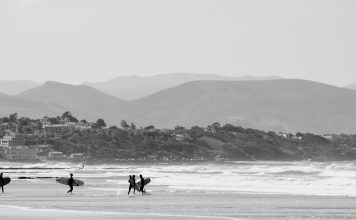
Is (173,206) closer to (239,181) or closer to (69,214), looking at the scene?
(69,214)

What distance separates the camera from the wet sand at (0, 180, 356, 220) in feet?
125

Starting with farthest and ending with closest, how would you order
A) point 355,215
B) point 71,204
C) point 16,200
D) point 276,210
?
point 16,200
point 71,204
point 276,210
point 355,215

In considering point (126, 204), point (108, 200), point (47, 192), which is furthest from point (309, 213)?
point (47, 192)

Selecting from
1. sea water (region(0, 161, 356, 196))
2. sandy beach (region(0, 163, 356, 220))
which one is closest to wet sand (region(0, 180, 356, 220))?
sandy beach (region(0, 163, 356, 220))

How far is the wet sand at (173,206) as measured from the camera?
3816 centimetres

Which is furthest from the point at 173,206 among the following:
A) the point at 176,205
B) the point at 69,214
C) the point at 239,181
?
the point at 239,181

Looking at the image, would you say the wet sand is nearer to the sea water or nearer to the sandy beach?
the sandy beach

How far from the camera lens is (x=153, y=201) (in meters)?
47.2

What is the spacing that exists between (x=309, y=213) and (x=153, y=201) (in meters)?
10.4

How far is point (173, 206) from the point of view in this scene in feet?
143

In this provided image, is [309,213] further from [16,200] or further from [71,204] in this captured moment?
[16,200]

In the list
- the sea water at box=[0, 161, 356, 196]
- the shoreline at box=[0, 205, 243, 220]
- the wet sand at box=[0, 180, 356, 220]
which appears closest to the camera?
the shoreline at box=[0, 205, 243, 220]

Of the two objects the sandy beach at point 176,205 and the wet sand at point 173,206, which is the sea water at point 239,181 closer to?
the sandy beach at point 176,205

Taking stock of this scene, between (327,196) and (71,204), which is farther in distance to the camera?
(327,196)
